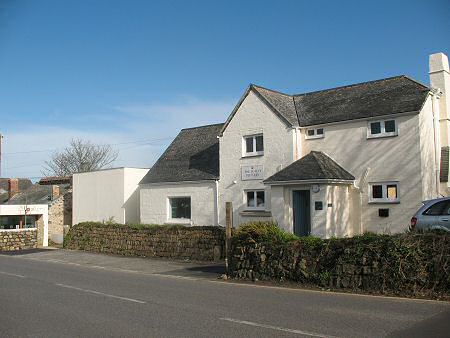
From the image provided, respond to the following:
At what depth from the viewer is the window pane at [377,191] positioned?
2050 centimetres

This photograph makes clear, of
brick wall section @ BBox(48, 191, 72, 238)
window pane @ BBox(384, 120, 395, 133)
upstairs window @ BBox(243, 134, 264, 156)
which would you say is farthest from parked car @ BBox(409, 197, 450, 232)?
brick wall section @ BBox(48, 191, 72, 238)

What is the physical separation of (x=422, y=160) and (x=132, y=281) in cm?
1225

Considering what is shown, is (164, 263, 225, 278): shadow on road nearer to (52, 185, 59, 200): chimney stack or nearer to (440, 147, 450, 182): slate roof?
(440, 147, 450, 182): slate roof

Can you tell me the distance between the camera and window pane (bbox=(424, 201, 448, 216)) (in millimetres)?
13039

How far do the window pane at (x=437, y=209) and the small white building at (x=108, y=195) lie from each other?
2123 centimetres

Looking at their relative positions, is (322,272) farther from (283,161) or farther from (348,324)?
(283,161)

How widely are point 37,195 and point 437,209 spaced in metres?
35.9

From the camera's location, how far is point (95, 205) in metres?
33.1

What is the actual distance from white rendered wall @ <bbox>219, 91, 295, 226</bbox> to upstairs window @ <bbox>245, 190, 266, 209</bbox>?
30 cm

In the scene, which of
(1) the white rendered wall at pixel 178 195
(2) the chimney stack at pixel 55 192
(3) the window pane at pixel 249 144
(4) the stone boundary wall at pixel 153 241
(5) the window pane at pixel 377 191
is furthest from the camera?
(2) the chimney stack at pixel 55 192

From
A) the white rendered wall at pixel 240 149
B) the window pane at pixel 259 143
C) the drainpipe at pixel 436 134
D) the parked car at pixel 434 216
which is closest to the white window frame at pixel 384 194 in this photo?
the drainpipe at pixel 436 134

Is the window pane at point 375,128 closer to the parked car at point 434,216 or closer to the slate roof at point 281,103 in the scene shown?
the slate roof at point 281,103

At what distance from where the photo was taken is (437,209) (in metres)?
13.2

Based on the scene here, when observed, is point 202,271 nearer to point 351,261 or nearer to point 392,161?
point 351,261
